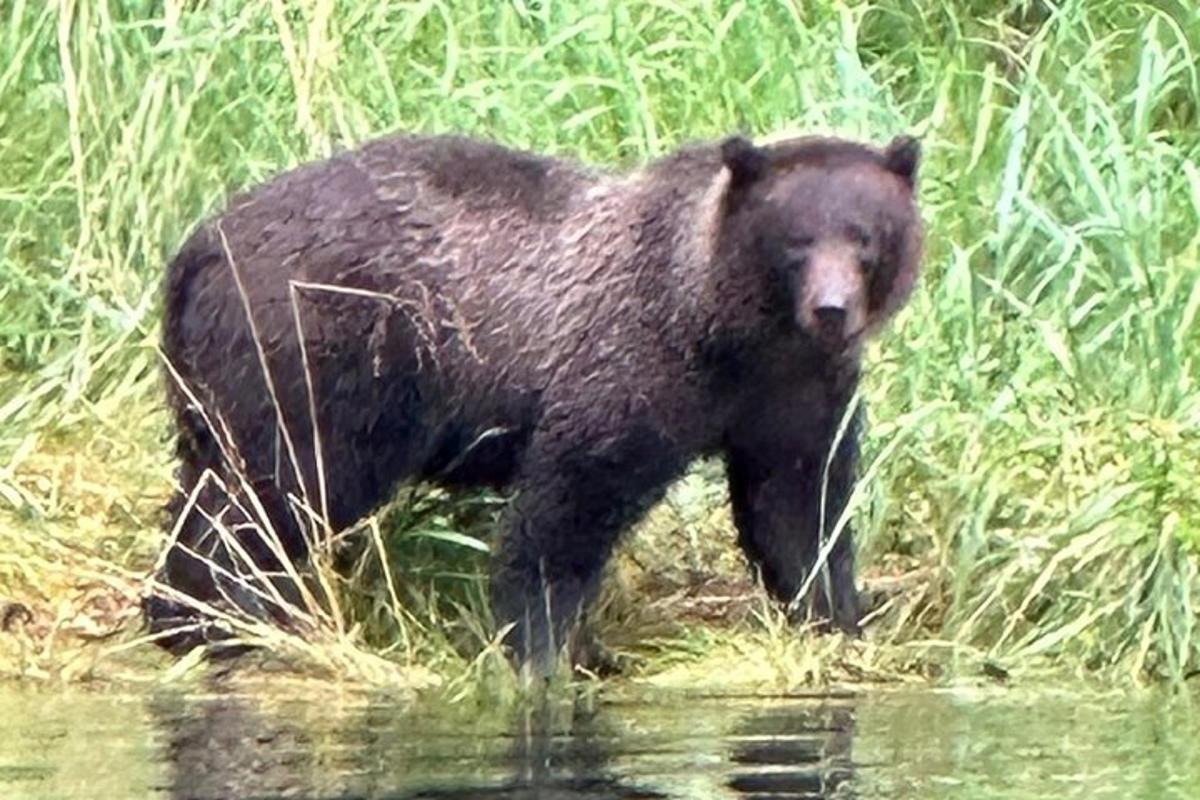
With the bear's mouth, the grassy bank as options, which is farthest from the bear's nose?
the grassy bank

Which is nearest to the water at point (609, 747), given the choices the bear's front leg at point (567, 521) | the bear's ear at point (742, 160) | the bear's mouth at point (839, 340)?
the bear's front leg at point (567, 521)

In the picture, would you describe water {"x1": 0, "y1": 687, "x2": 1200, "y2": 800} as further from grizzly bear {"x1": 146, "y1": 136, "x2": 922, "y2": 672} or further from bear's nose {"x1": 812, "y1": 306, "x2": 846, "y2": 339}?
bear's nose {"x1": 812, "y1": 306, "x2": 846, "y2": 339}

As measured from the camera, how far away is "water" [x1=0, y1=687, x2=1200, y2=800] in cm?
653

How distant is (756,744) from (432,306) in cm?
184

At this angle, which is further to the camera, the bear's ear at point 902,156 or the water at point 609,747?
the bear's ear at point 902,156

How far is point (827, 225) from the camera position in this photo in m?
8.06

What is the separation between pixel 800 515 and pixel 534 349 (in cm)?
79

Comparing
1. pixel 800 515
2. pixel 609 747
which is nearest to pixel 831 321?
pixel 800 515

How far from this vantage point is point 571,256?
333 inches

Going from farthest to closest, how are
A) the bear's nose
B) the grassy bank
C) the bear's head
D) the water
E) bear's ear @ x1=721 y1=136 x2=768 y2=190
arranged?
the grassy bank → bear's ear @ x1=721 y1=136 x2=768 y2=190 → the bear's head → the bear's nose → the water

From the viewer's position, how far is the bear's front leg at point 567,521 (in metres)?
8.19

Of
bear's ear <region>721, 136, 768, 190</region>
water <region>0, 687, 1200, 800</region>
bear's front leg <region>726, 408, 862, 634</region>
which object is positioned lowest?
water <region>0, 687, 1200, 800</region>

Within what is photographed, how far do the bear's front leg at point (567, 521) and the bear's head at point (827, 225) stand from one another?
49 centimetres

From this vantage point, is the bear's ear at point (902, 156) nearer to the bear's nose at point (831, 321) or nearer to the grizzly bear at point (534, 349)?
the grizzly bear at point (534, 349)
